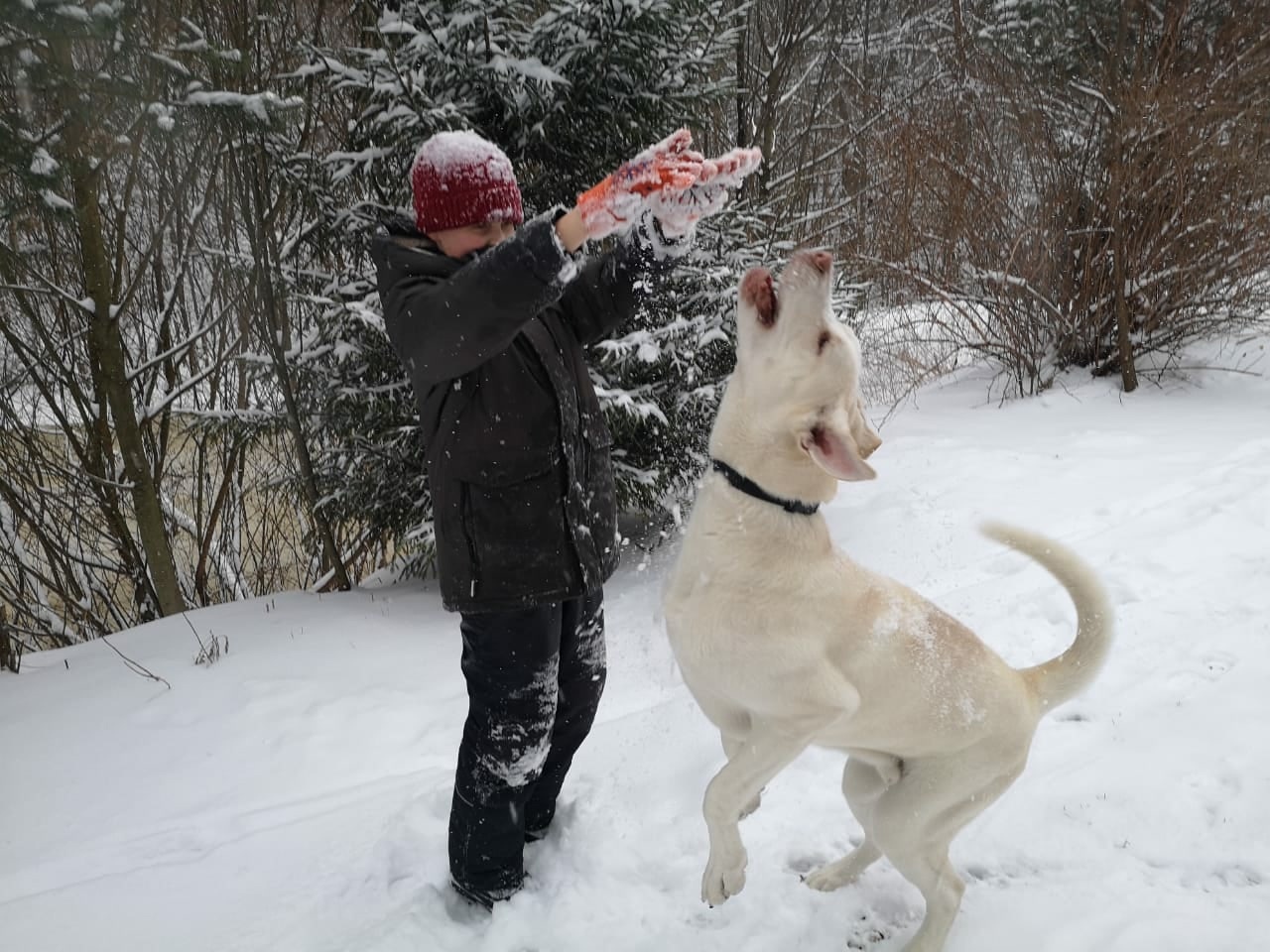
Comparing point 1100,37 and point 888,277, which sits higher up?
point 1100,37

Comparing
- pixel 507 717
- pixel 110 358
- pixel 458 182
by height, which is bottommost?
pixel 507 717

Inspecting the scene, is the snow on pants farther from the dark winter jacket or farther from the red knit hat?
the red knit hat

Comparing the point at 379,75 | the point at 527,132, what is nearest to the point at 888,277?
the point at 527,132

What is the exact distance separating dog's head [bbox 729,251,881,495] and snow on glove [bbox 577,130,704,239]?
0.28 meters

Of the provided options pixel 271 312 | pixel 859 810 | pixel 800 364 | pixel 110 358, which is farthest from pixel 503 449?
pixel 110 358

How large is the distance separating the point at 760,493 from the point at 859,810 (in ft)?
3.44

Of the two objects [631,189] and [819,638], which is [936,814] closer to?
[819,638]

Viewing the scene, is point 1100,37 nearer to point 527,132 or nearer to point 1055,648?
point 527,132

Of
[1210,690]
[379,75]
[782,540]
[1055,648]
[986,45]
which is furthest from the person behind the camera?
[986,45]

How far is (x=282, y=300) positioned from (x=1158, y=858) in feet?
17.9

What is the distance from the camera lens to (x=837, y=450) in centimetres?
161

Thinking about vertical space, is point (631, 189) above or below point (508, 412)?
above

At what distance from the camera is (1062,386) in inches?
348

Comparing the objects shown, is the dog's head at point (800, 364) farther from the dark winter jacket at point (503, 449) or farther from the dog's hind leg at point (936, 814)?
the dog's hind leg at point (936, 814)
